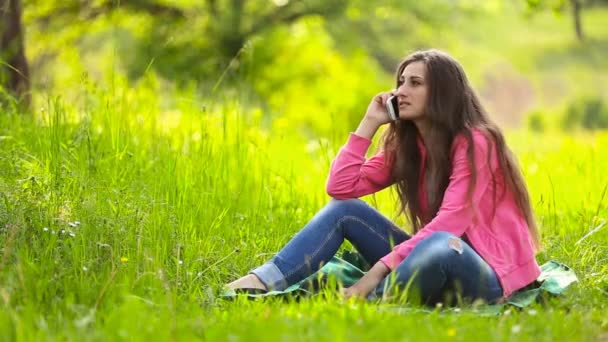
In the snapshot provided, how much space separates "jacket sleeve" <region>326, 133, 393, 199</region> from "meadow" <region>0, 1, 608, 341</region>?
47 centimetres

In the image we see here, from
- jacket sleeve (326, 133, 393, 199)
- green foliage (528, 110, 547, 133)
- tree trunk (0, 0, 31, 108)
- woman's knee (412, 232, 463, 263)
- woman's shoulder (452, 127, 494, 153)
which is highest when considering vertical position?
tree trunk (0, 0, 31, 108)

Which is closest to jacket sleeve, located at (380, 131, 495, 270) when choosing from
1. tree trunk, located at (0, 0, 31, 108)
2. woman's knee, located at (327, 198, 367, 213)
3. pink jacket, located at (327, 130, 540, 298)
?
pink jacket, located at (327, 130, 540, 298)

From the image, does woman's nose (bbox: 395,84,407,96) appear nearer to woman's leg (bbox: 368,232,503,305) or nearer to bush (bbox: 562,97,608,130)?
woman's leg (bbox: 368,232,503,305)

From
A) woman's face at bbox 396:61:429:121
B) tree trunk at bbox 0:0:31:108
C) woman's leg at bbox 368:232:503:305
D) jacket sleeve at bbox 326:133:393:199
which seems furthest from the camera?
tree trunk at bbox 0:0:31:108

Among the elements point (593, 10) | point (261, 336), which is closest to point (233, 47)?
point (261, 336)

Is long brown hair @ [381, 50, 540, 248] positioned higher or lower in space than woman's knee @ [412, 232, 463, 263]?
higher

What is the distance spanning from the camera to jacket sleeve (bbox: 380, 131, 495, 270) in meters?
3.55

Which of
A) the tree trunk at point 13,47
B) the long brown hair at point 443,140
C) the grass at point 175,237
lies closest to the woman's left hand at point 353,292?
the grass at point 175,237

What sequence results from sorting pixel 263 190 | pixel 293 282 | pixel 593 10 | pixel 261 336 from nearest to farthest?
1. pixel 261 336
2. pixel 293 282
3. pixel 263 190
4. pixel 593 10

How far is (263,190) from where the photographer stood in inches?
193

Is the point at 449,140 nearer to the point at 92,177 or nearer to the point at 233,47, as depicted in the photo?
the point at 92,177

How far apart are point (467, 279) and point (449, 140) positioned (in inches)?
26.0

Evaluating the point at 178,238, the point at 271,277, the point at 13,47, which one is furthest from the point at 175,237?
the point at 13,47

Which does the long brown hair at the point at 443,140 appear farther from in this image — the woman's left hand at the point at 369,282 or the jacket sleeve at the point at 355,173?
the woman's left hand at the point at 369,282
